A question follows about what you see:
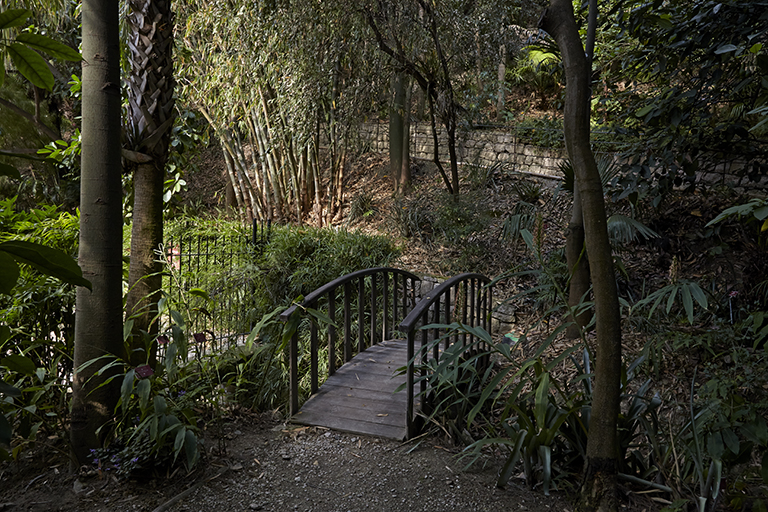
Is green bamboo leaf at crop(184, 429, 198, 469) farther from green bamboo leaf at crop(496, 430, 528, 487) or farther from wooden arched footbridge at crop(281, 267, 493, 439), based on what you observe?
green bamboo leaf at crop(496, 430, 528, 487)

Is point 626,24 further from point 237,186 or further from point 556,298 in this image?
point 237,186

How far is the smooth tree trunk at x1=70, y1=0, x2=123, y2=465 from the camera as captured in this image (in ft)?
7.13

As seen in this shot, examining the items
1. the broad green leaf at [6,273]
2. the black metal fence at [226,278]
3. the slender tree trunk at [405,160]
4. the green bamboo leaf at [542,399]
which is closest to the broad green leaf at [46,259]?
the broad green leaf at [6,273]

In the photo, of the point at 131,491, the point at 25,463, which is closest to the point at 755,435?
the point at 131,491

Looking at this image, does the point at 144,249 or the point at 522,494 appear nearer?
the point at 522,494

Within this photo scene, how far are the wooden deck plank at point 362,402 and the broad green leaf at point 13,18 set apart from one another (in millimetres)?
2746

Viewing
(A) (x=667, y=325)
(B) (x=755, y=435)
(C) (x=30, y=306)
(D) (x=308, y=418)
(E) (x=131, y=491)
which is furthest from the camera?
(A) (x=667, y=325)

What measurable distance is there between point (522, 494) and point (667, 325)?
9.97ft

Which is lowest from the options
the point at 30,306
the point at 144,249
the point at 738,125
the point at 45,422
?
the point at 45,422

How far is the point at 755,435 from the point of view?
1966 mm

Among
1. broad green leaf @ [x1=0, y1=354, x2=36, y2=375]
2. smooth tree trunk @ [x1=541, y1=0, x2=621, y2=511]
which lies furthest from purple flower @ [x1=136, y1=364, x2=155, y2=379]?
smooth tree trunk @ [x1=541, y1=0, x2=621, y2=511]

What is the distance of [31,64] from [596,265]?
198 cm

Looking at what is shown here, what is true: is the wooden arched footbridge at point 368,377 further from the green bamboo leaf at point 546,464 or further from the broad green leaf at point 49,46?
the broad green leaf at point 49,46

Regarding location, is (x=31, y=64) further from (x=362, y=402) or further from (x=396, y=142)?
(x=396, y=142)
